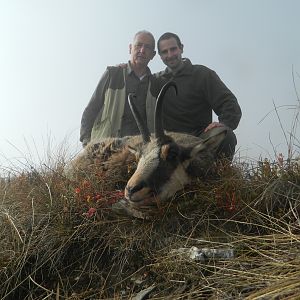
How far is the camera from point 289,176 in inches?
156

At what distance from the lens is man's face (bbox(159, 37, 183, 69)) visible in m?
7.24

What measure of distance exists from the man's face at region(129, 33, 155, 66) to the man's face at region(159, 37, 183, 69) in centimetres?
31

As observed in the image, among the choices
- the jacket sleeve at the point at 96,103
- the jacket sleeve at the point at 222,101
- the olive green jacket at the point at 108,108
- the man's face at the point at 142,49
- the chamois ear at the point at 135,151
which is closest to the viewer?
the chamois ear at the point at 135,151

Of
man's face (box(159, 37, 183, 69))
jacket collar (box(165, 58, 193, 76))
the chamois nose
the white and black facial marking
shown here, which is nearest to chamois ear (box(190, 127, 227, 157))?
the white and black facial marking

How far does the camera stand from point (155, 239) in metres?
3.68

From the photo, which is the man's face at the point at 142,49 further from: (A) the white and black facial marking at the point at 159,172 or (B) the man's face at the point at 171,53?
(A) the white and black facial marking at the point at 159,172

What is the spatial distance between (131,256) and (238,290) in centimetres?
116

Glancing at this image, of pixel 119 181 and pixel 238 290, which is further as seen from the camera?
pixel 119 181

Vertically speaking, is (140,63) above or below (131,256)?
above

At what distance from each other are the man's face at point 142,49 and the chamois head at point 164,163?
2.74m

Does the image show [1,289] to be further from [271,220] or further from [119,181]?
[271,220]

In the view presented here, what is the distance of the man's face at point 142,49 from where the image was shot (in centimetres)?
745

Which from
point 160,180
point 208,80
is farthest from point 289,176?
point 208,80

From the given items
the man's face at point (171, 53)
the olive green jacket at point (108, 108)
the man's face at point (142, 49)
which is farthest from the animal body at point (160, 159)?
the man's face at point (142, 49)
